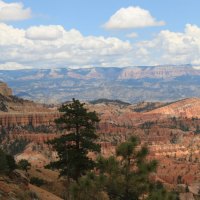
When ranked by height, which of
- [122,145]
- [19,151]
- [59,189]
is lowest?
[19,151]

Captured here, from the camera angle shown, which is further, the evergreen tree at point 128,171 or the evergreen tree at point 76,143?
the evergreen tree at point 76,143

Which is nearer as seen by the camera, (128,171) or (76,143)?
(128,171)

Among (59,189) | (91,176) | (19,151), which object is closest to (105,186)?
(91,176)

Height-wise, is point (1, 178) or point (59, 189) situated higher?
point (1, 178)

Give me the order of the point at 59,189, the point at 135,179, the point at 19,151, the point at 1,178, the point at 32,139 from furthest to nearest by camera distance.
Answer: the point at 32,139 < the point at 19,151 < the point at 59,189 < the point at 1,178 < the point at 135,179

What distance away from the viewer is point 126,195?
92.4 ft

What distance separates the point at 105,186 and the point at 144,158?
310 centimetres

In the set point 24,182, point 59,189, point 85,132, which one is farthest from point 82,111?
point 59,189

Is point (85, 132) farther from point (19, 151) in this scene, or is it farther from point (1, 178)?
point (19, 151)

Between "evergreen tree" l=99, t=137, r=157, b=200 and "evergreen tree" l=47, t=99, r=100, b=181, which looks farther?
"evergreen tree" l=47, t=99, r=100, b=181

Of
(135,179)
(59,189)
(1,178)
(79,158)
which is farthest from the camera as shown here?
(59,189)

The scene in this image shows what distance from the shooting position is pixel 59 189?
52.8m

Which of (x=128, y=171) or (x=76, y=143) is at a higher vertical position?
(x=128, y=171)

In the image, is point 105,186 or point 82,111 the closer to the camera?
point 105,186
